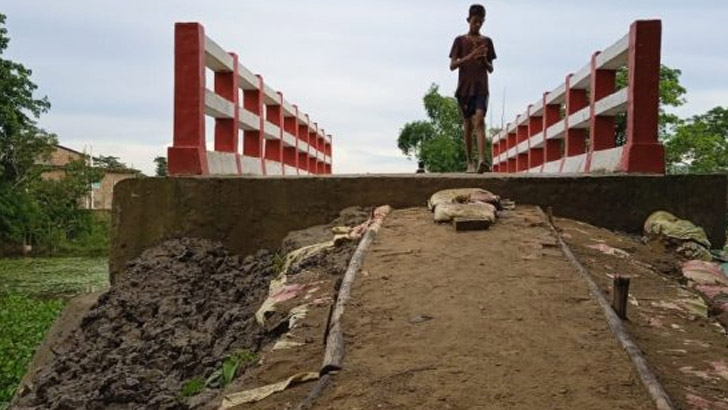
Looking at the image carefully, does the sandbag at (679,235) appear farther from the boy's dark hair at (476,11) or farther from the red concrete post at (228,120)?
the red concrete post at (228,120)

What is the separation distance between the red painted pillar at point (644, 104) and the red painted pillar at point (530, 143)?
5.79m

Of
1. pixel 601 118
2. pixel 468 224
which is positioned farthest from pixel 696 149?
pixel 468 224

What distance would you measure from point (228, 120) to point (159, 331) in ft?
9.42

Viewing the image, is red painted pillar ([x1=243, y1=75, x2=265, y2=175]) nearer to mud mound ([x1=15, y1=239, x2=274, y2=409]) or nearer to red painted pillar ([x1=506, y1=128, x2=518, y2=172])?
mud mound ([x1=15, y1=239, x2=274, y2=409])

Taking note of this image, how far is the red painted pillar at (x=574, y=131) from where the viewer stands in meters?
8.16

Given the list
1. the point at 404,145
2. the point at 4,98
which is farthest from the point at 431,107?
the point at 4,98

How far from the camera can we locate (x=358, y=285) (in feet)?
11.3

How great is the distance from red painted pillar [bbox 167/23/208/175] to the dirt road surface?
2000 millimetres

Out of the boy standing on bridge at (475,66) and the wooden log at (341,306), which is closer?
the wooden log at (341,306)

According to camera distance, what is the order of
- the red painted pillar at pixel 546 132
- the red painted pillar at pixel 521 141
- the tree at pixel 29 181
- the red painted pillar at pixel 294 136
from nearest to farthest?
the red painted pillar at pixel 546 132 < the red painted pillar at pixel 294 136 < the red painted pillar at pixel 521 141 < the tree at pixel 29 181

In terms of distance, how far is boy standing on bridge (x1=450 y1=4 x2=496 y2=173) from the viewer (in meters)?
6.50

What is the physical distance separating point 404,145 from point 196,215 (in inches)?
803

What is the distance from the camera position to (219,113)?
20.2 ft

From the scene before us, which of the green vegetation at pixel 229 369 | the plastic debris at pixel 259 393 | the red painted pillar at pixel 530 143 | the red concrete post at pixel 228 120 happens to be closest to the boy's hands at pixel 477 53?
the red concrete post at pixel 228 120
